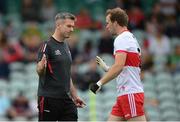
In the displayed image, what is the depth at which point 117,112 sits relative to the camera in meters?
9.62

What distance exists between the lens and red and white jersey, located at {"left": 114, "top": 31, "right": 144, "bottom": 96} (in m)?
9.41

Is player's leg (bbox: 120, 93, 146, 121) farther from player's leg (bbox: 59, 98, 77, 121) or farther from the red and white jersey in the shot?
player's leg (bbox: 59, 98, 77, 121)

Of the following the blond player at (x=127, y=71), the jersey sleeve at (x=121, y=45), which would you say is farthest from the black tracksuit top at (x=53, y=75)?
the jersey sleeve at (x=121, y=45)

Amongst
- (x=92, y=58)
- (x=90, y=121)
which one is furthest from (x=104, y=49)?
(x=90, y=121)

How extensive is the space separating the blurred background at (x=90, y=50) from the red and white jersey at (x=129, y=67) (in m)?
5.41

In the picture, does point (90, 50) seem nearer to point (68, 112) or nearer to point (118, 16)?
point (118, 16)

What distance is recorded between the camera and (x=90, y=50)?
17.3 meters

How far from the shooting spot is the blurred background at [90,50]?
15422mm

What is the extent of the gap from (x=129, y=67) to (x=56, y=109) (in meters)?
1.10

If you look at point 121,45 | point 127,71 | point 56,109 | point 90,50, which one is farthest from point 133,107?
point 90,50

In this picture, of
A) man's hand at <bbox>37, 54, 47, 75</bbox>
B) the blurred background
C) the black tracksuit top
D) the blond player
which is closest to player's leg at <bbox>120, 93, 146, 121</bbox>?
the blond player

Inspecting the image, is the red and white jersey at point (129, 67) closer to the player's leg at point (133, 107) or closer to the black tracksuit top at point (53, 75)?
the player's leg at point (133, 107)

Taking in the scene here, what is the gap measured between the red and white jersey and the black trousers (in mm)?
700

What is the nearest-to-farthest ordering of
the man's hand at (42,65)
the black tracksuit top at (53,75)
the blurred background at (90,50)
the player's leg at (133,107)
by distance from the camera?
the man's hand at (42,65)
the black tracksuit top at (53,75)
the player's leg at (133,107)
the blurred background at (90,50)
